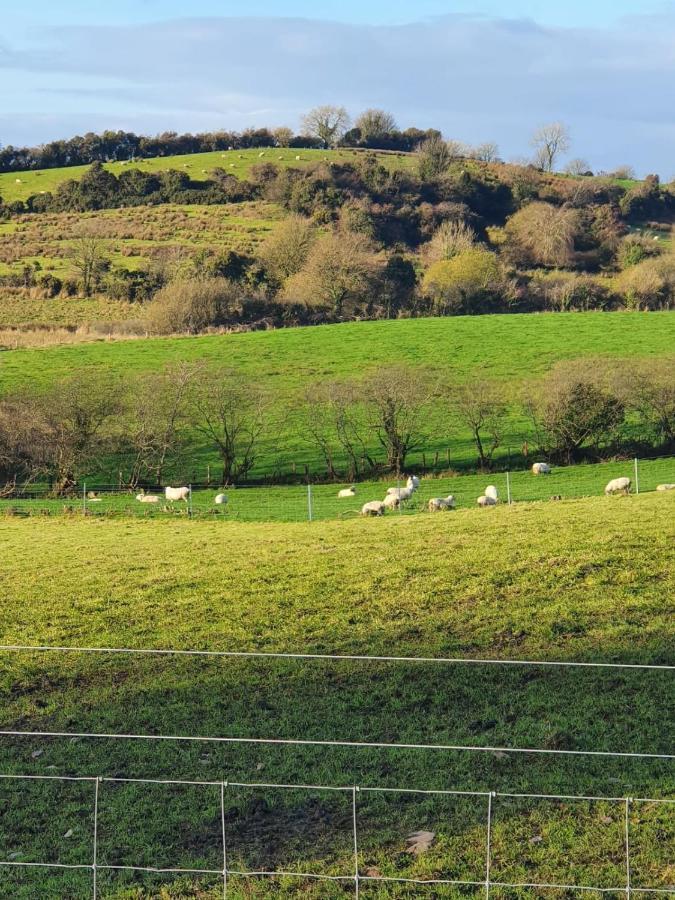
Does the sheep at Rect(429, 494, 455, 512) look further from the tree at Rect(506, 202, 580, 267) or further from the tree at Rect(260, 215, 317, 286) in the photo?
the tree at Rect(506, 202, 580, 267)

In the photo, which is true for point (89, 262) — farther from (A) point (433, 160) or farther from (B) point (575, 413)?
(B) point (575, 413)

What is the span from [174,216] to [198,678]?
9874 cm

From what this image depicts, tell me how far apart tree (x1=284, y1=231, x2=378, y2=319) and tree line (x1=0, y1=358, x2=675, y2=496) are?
31769mm

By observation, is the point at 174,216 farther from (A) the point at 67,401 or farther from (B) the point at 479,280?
(A) the point at 67,401

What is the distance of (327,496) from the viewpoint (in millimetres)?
37531

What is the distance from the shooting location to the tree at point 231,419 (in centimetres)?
4228

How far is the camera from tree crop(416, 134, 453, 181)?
120 metres

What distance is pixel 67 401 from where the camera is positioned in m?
39.4

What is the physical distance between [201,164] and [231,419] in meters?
90.1

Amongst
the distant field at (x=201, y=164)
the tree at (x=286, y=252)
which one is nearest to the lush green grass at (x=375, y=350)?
the tree at (x=286, y=252)

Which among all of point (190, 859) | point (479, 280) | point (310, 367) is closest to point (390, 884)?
point (190, 859)

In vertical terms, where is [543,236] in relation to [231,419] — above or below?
above

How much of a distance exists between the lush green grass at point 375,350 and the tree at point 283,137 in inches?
3057

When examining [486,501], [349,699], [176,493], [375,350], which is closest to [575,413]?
[486,501]
